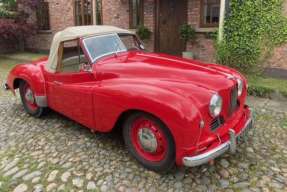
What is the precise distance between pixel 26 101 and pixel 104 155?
2.47 meters

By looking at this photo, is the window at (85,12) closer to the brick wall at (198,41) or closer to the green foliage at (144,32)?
the green foliage at (144,32)

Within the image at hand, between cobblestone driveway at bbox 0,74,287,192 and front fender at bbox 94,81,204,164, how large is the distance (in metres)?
0.53

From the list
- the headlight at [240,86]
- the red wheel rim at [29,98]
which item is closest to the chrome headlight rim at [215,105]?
the headlight at [240,86]

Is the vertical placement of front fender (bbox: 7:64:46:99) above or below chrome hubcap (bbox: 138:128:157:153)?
above

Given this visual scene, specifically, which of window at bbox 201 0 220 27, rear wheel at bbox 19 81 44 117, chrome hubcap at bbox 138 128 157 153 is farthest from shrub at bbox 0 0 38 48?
chrome hubcap at bbox 138 128 157 153

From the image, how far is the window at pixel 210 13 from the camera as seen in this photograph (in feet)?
30.0

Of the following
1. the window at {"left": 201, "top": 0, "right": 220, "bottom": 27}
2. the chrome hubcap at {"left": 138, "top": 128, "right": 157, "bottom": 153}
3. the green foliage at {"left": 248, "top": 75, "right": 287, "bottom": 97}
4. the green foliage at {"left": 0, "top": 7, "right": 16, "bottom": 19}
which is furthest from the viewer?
Answer: the green foliage at {"left": 0, "top": 7, "right": 16, "bottom": 19}

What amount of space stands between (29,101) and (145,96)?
10.2 ft

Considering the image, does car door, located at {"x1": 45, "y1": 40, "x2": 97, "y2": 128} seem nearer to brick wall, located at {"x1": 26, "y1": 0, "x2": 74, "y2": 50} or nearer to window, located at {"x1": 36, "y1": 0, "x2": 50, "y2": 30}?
brick wall, located at {"x1": 26, "y1": 0, "x2": 74, "y2": 50}

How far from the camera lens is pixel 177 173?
3273mm

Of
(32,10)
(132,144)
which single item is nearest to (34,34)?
(32,10)

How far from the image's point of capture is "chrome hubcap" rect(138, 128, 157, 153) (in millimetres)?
3197

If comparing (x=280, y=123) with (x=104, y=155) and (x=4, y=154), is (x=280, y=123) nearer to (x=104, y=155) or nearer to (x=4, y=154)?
(x=104, y=155)

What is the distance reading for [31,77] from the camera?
4836 mm
